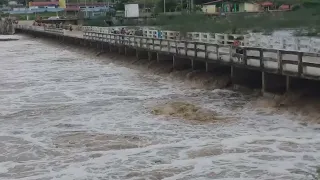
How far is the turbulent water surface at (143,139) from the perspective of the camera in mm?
12492

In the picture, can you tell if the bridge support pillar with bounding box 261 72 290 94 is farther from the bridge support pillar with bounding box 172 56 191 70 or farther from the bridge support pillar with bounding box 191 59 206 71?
the bridge support pillar with bounding box 172 56 191 70

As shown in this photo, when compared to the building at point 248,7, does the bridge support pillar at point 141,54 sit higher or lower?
lower

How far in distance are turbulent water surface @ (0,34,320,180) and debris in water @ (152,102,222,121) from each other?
499 mm

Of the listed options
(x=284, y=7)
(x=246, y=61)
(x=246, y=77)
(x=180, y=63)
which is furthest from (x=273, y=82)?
(x=284, y=7)

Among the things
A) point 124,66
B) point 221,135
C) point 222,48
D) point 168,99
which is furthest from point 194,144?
point 124,66

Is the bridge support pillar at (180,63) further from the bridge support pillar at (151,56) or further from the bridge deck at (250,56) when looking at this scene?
the bridge support pillar at (151,56)

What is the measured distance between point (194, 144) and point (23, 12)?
158 metres

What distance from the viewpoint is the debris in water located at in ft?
58.9

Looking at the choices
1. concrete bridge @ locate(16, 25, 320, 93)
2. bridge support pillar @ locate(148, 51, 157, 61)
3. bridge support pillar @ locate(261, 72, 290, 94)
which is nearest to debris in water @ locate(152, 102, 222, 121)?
bridge support pillar @ locate(261, 72, 290, 94)

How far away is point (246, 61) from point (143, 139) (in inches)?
299

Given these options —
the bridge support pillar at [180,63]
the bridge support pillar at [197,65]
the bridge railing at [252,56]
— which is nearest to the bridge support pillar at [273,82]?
the bridge railing at [252,56]

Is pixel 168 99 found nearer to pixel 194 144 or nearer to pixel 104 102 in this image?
pixel 104 102

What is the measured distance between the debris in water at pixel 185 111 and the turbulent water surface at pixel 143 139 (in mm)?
499

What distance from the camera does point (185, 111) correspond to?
18906 mm
